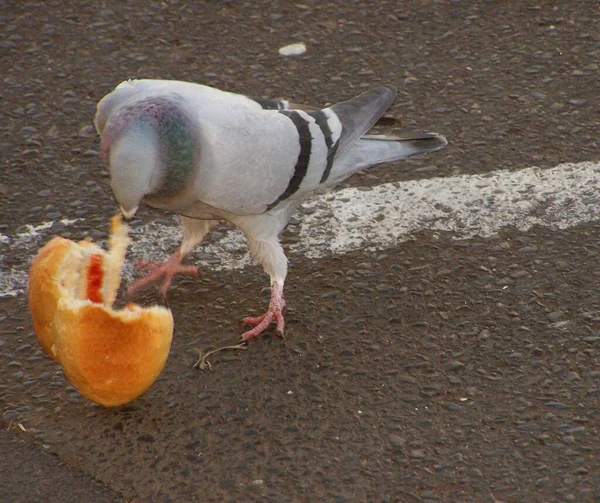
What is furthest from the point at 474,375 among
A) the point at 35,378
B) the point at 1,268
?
the point at 1,268

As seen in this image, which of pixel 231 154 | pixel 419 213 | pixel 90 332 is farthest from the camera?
pixel 419 213

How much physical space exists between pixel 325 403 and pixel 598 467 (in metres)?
0.91

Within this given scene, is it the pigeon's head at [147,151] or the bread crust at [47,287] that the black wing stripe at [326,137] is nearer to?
the pigeon's head at [147,151]

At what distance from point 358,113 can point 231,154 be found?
75cm

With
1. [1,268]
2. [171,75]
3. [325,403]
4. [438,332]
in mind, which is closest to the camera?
[325,403]

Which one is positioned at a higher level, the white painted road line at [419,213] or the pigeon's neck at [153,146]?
the pigeon's neck at [153,146]

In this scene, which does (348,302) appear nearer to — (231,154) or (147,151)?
(231,154)

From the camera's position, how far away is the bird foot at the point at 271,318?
362cm

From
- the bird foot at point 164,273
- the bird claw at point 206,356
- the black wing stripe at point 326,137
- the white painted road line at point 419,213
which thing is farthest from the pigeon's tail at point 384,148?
the bird claw at point 206,356

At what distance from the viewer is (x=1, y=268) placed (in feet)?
12.9

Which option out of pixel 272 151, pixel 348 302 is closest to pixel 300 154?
pixel 272 151

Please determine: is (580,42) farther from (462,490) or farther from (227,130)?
(462,490)

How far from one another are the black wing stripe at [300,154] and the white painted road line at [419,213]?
45 cm

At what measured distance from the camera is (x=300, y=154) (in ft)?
12.1
